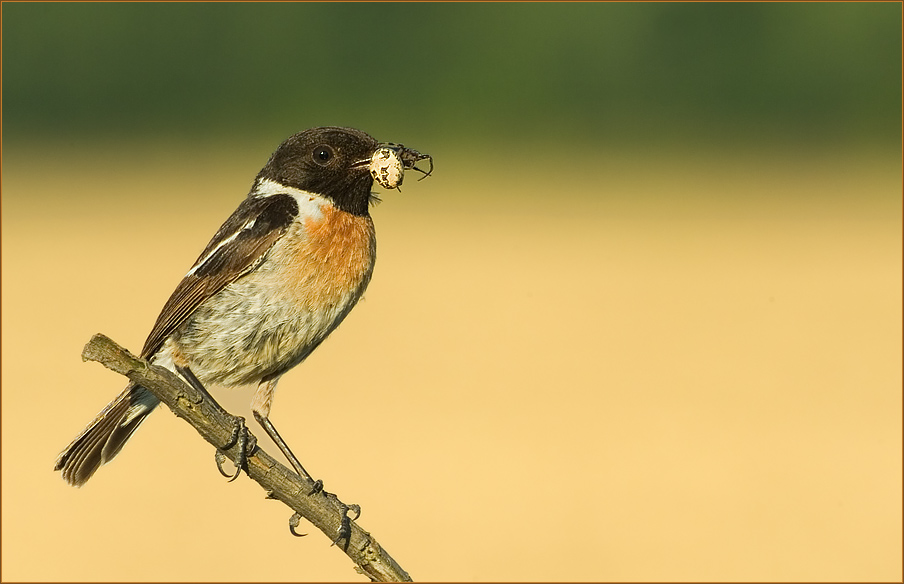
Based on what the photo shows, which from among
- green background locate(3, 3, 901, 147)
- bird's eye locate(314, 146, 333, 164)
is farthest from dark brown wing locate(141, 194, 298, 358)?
green background locate(3, 3, 901, 147)

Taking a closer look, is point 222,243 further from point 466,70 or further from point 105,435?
point 466,70

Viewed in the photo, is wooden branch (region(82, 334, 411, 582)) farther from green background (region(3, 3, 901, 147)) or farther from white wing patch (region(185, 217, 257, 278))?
green background (region(3, 3, 901, 147))

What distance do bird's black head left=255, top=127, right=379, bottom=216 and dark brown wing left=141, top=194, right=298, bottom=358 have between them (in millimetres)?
168

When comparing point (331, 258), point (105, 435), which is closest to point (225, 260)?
point (331, 258)

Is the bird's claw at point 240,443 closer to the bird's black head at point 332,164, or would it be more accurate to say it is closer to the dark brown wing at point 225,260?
the dark brown wing at point 225,260

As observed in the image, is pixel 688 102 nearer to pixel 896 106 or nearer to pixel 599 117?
pixel 599 117

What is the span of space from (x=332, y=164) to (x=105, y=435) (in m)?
1.42

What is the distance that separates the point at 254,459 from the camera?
4039mm

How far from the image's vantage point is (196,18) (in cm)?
2550

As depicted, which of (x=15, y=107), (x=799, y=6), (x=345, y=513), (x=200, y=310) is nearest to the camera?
(x=345, y=513)

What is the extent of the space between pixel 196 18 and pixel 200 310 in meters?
21.8

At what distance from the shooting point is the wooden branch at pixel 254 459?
366 centimetres

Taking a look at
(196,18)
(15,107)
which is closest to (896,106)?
(196,18)

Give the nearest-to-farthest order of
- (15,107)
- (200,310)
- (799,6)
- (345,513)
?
(345,513), (200,310), (15,107), (799,6)
